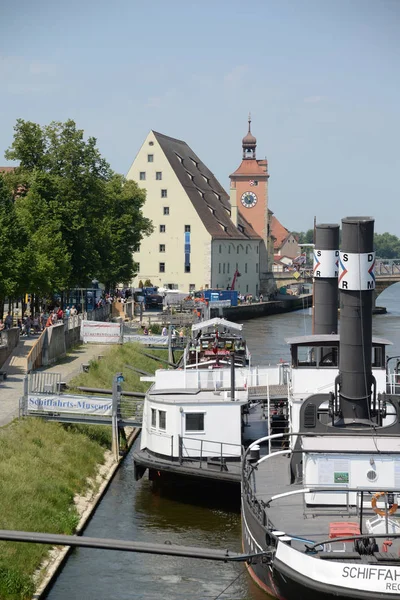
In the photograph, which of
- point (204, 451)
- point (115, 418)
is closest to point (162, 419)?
point (204, 451)

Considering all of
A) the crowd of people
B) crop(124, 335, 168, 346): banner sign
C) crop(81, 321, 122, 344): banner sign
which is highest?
the crowd of people

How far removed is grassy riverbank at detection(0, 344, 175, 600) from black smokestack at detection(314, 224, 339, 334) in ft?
29.4

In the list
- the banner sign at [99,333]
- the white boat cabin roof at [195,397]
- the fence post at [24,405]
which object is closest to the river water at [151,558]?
the white boat cabin roof at [195,397]

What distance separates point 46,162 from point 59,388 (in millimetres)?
31073

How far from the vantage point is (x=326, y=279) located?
130ft

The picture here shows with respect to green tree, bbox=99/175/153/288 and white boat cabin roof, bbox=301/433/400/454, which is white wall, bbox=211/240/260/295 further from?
white boat cabin roof, bbox=301/433/400/454

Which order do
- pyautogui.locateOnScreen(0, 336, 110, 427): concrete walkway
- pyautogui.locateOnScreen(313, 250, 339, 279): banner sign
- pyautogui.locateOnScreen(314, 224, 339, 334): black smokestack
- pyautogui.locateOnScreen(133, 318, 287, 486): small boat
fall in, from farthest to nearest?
pyautogui.locateOnScreen(313, 250, 339, 279): banner sign < pyautogui.locateOnScreen(314, 224, 339, 334): black smokestack < pyautogui.locateOnScreen(0, 336, 110, 427): concrete walkway < pyautogui.locateOnScreen(133, 318, 287, 486): small boat

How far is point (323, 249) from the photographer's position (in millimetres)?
A: 39719

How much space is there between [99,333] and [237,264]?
68.8m

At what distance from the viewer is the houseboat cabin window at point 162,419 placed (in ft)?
101

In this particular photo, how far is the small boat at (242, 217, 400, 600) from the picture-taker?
18.4 metres

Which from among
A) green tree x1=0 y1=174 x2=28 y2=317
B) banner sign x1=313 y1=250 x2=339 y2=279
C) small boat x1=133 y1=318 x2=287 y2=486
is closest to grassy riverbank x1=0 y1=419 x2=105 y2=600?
small boat x1=133 y1=318 x2=287 y2=486

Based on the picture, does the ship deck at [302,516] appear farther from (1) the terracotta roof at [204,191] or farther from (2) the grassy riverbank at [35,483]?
(1) the terracotta roof at [204,191]

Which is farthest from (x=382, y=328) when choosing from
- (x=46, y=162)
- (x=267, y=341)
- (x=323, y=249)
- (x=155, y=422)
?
(x=155, y=422)
